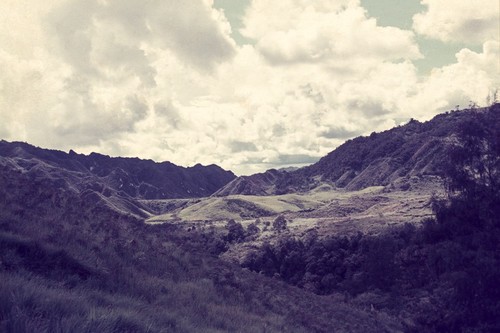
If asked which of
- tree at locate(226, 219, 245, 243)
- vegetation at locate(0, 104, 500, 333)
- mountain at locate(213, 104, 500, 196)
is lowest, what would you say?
tree at locate(226, 219, 245, 243)

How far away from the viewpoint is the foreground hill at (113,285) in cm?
562

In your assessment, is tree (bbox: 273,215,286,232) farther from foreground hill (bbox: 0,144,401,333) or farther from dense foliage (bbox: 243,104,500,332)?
foreground hill (bbox: 0,144,401,333)

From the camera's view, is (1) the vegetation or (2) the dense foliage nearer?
(1) the vegetation

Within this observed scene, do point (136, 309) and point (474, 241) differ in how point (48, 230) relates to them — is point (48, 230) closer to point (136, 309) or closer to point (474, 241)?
point (136, 309)

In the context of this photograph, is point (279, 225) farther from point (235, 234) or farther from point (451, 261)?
point (451, 261)

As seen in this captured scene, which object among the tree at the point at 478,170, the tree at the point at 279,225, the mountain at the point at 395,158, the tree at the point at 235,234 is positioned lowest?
the tree at the point at 235,234

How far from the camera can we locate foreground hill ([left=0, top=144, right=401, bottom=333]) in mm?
5621

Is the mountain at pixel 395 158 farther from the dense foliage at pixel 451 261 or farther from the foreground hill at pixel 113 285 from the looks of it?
the foreground hill at pixel 113 285

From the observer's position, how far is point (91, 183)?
564ft

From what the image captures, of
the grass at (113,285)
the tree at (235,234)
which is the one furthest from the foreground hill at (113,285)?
the tree at (235,234)

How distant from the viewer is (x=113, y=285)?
9227 millimetres

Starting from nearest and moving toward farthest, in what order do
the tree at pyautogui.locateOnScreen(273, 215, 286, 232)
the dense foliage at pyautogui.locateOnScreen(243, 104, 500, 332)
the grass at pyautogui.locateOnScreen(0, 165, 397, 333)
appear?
1. the grass at pyautogui.locateOnScreen(0, 165, 397, 333)
2. the dense foliage at pyautogui.locateOnScreen(243, 104, 500, 332)
3. the tree at pyautogui.locateOnScreen(273, 215, 286, 232)

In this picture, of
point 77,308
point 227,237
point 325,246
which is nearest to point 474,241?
point 77,308

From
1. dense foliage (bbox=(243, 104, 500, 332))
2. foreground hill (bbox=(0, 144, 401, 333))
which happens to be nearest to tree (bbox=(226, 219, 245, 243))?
dense foliage (bbox=(243, 104, 500, 332))
